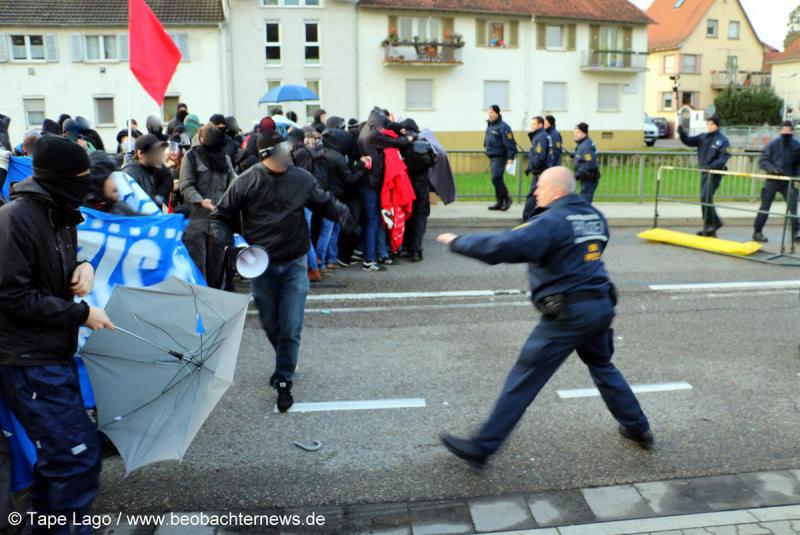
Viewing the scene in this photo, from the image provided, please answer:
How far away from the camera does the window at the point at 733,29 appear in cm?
6669

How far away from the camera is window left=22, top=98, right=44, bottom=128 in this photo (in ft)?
127

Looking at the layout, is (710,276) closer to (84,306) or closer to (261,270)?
(261,270)

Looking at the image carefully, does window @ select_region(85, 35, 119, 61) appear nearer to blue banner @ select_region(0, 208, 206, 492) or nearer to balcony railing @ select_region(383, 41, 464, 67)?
balcony railing @ select_region(383, 41, 464, 67)

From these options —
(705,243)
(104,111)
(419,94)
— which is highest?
(419,94)

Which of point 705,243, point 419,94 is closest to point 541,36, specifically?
point 419,94

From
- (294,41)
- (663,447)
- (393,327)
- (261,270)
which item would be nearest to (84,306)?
(261,270)

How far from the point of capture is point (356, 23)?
4019 centimetres

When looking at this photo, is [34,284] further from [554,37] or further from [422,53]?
[554,37]

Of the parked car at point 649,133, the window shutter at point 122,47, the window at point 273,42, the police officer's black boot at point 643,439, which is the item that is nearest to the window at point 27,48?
the window shutter at point 122,47

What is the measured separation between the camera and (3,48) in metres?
38.5

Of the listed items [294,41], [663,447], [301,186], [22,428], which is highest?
[294,41]

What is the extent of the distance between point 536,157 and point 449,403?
30.5 feet

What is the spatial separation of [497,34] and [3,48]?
84.6ft

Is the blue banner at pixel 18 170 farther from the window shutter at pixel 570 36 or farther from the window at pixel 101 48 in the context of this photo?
the window shutter at pixel 570 36
